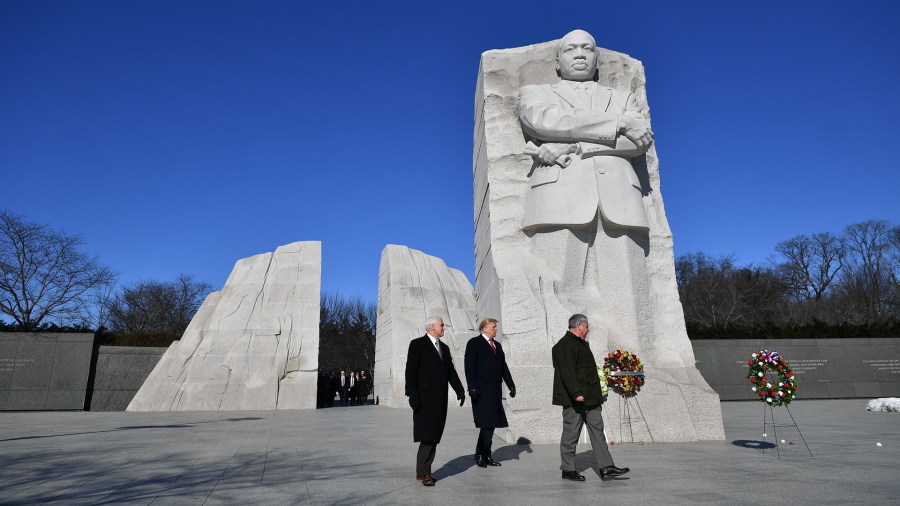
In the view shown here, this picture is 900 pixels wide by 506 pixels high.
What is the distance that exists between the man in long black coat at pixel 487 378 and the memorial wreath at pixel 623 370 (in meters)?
1.73

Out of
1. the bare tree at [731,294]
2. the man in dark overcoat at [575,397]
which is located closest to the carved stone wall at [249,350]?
the man in dark overcoat at [575,397]

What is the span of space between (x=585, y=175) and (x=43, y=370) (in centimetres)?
1554

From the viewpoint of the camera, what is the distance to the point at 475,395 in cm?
514

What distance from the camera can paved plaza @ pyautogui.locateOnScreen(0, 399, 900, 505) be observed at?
3.64m

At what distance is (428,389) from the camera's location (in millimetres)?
4598

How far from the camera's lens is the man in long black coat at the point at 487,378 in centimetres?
529

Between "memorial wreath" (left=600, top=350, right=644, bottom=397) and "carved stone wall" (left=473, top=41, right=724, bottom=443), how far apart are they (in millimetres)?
148

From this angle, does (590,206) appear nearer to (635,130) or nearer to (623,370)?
(635,130)

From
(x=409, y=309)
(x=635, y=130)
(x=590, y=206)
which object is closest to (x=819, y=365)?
(x=409, y=309)

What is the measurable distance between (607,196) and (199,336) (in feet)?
41.3

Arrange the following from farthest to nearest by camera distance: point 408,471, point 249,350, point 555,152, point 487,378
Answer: point 249,350, point 555,152, point 487,378, point 408,471

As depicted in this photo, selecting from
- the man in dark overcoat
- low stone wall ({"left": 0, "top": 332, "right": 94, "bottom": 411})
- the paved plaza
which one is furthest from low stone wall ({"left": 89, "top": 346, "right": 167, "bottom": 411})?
the man in dark overcoat

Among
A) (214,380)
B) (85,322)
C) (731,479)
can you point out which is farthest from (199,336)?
(731,479)

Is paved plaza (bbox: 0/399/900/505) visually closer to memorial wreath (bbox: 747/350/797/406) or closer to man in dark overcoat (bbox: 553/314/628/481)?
man in dark overcoat (bbox: 553/314/628/481)
